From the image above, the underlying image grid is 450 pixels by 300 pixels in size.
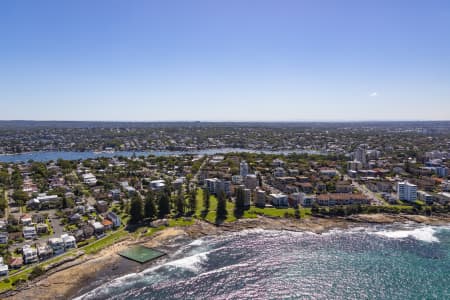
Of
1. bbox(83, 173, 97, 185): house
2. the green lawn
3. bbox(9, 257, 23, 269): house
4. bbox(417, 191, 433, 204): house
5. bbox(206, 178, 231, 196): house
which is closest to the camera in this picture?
bbox(9, 257, 23, 269): house

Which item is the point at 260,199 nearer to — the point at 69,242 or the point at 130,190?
the point at 130,190

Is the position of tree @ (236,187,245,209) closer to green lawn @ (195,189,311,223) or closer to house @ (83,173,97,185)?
green lawn @ (195,189,311,223)

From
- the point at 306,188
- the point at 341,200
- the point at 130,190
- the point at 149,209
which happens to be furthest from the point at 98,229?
the point at 306,188

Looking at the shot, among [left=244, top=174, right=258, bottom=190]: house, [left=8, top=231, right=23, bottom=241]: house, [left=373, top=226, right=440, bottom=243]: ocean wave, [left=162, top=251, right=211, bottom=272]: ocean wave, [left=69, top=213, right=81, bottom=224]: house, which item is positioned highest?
[left=244, top=174, right=258, bottom=190]: house

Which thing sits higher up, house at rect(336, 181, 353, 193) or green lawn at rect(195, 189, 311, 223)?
house at rect(336, 181, 353, 193)

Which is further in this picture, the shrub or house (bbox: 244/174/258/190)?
house (bbox: 244/174/258/190)

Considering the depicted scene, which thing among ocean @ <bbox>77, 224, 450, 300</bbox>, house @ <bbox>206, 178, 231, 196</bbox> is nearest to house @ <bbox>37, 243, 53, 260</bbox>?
ocean @ <bbox>77, 224, 450, 300</bbox>

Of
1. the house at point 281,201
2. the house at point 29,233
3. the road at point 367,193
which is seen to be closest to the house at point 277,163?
the road at point 367,193
